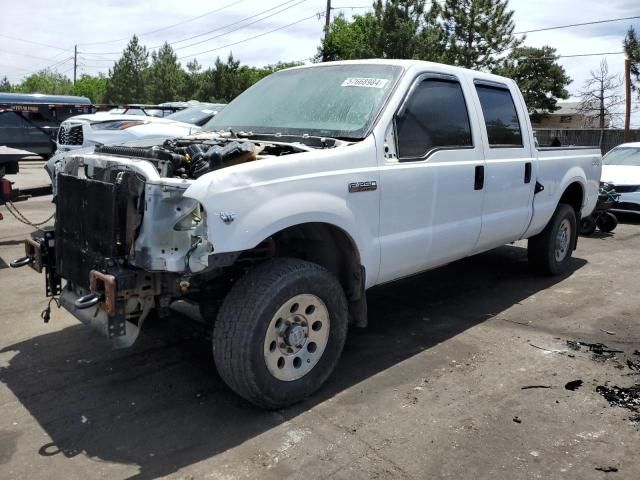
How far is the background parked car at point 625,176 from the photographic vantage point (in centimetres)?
1066

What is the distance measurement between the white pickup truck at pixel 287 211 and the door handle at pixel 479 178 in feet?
0.05

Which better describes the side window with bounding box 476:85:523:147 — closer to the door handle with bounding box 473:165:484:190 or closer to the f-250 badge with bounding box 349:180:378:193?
the door handle with bounding box 473:165:484:190

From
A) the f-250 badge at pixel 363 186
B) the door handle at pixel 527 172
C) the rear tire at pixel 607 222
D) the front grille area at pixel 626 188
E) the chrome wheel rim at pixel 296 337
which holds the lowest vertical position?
the chrome wheel rim at pixel 296 337

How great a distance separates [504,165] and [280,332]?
280cm

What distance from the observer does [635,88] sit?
37.2m

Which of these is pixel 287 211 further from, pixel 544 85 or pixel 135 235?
pixel 544 85

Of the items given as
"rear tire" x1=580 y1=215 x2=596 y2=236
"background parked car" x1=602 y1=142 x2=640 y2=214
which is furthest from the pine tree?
"rear tire" x1=580 y1=215 x2=596 y2=236

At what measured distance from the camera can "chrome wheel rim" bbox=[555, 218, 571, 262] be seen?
21.8 feet

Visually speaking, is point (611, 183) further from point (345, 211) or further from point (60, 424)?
point (60, 424)

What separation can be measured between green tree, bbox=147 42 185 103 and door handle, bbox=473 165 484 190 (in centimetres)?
4138

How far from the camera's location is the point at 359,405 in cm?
361

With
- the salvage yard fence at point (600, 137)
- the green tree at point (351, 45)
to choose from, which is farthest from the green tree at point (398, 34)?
the salvage yard fence at point (600, 137)

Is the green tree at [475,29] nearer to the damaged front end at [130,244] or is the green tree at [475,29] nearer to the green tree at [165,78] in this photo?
the green tree at [165,78]

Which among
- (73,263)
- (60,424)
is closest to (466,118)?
(73,263)
